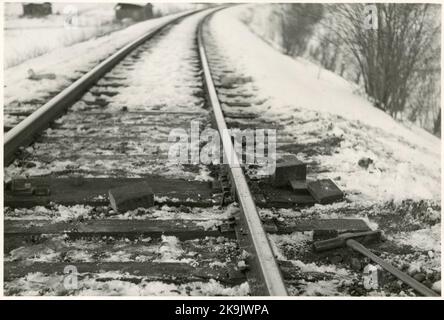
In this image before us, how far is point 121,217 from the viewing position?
2762 millimetres

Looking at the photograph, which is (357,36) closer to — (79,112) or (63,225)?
(79,112)

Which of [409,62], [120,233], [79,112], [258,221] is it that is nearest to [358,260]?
[258,221]

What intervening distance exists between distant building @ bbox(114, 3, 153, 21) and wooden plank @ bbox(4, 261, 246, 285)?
21372mm

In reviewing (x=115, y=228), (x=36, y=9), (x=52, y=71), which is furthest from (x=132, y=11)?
(x=115, y=228)

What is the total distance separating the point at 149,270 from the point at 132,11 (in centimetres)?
2193

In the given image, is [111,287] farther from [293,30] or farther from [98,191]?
[293,30]

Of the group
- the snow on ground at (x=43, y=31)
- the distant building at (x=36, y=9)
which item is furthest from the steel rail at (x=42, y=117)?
the distant building at (x=36, y=9)

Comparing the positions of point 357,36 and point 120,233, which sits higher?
point 357,36

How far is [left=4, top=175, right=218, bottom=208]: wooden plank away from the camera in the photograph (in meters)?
2.94

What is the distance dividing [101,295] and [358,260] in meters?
1.25

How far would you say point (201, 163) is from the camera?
3680 millimetres

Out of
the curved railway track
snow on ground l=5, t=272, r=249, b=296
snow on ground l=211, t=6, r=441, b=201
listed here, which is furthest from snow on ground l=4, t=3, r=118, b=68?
snow on ground l=5, t=272, r=249, b=296

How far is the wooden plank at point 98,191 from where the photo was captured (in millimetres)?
2939

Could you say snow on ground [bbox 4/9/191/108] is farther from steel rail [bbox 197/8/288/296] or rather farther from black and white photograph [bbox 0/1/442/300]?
steel rail [bbox 197/8/288/296]
